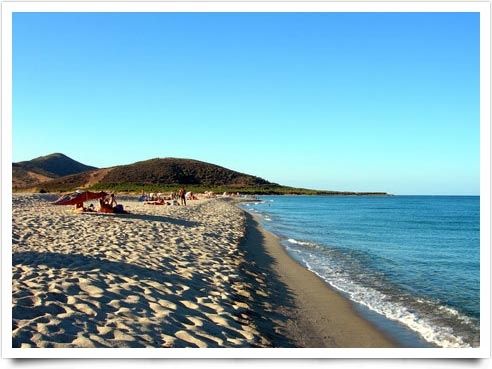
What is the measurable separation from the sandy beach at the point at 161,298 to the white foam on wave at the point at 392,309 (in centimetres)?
47

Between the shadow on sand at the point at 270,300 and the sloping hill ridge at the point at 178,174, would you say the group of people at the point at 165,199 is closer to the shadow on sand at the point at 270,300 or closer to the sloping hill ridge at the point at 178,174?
the shadow on sand at the point at 270,300

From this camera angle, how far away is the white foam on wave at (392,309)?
23.2 feet

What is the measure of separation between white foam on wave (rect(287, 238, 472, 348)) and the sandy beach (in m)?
0.47

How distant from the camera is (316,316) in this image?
7727 mm

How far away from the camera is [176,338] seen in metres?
5.38

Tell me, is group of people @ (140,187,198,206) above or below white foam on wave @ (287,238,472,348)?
above

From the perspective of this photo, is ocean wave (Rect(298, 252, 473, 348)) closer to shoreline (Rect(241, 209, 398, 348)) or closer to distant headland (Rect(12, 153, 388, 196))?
shoreline (Rect(241, 209, 398, 348))

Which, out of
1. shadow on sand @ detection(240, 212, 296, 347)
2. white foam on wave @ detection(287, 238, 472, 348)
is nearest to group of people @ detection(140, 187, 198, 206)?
shadow on sand @ detection(240, 212, 296, 347)

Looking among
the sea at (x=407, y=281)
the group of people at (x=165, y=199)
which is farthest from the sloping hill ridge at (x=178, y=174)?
the sea at (x=407, y=281)

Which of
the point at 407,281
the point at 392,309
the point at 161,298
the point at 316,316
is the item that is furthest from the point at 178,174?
the point at 161,298

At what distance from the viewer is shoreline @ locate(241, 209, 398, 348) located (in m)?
6.62

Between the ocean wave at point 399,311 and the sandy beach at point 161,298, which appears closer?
the sandy beach at point 161,298

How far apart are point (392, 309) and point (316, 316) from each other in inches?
69.5
